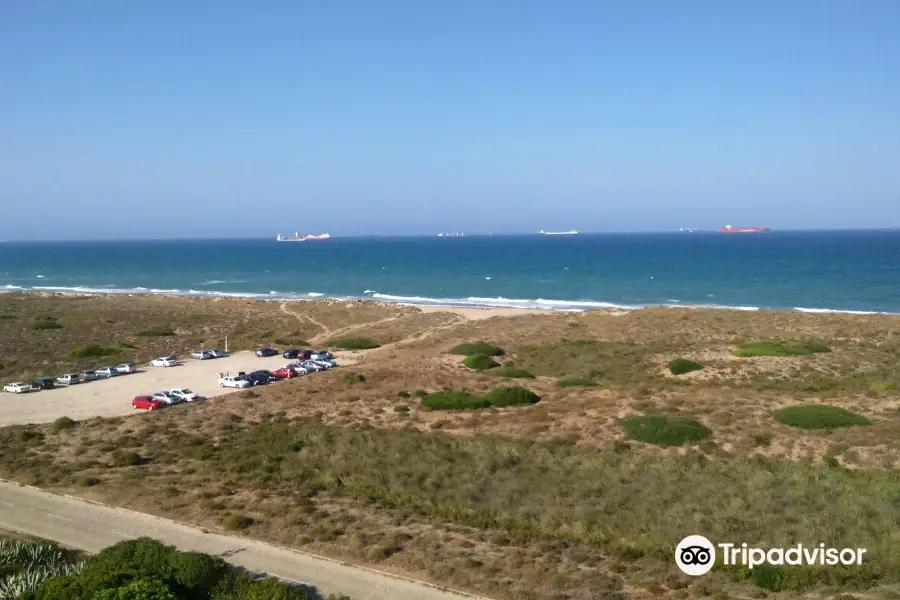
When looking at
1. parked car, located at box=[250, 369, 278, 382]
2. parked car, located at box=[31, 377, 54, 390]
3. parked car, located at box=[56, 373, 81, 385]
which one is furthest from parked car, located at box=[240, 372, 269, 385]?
parked car, located at box=[31, 377, 54, 390]

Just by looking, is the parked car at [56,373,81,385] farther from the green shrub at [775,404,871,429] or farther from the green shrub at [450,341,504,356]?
the green shrub at [775,404,871,429]

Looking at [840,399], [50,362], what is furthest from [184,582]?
[50,362]

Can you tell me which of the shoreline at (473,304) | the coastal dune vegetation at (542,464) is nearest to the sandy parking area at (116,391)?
the coastal dune vegetation at (542,464)

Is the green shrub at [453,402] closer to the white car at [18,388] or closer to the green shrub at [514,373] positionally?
the green shrub at [514,373]

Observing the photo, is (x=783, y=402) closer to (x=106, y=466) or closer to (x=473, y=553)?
(x=473, y=553)

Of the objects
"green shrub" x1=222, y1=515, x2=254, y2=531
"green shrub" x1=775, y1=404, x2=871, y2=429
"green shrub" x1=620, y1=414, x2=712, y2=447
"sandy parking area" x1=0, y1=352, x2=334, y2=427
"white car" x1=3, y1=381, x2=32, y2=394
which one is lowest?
"sandy parking area" x1=0, y1=352, x2=334, y2=427

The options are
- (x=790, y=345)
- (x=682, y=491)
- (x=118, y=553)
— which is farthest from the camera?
(x=790, y=345)
